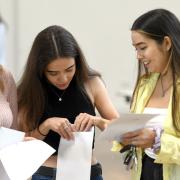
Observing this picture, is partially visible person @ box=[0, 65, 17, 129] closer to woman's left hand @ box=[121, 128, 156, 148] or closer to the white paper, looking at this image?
the white paper

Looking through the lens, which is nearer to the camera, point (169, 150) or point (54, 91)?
point (169, 150)

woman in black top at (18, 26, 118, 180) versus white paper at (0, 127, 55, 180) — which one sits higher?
woman in black top at (18, 26, 118, 180)

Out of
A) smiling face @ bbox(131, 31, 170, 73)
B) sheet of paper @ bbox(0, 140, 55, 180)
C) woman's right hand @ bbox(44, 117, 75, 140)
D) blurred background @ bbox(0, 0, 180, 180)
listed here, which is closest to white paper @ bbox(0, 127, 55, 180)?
sheet of paper @ bbox(0, 140, 55, 180)

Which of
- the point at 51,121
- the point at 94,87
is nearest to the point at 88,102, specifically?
the point at 94,87

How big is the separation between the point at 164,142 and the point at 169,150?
3cm

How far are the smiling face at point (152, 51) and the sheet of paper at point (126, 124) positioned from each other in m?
0.19

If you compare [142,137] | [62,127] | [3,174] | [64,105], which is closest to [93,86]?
[64,105]

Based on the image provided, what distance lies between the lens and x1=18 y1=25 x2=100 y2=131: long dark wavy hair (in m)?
1.43

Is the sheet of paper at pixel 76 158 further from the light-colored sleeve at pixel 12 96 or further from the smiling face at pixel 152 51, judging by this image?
the smiling face at pixel 152 51

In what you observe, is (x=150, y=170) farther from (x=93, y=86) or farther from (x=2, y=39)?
(x=2, y=39)

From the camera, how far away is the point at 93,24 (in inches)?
122

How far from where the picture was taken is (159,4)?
3059 millimetres

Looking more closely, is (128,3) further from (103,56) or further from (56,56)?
(56,56)

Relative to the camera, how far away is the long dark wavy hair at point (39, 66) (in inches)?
56.5
